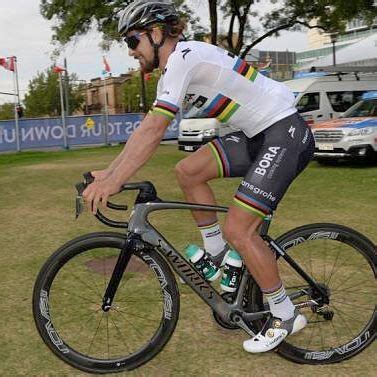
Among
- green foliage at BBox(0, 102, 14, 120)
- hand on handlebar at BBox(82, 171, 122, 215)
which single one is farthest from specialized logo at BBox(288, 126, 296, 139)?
green foliage at BBox(0, 102, 14, 120)

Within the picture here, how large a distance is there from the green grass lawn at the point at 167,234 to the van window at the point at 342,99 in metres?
4.61

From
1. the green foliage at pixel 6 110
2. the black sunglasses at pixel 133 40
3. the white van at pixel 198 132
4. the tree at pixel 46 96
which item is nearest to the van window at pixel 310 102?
the white van at pixel 198 132

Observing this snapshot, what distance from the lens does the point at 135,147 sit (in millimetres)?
2799

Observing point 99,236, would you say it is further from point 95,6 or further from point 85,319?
point 95,6

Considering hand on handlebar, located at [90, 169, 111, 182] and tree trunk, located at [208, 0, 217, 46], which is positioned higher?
tree trunk, located at [208, 0, 217, 46]

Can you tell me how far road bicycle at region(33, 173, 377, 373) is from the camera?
3066 millimetres

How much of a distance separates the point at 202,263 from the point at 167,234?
3.25 meters

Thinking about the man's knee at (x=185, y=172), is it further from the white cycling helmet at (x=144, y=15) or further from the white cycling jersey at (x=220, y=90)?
the white cycling helmet at (x=144, y=15)

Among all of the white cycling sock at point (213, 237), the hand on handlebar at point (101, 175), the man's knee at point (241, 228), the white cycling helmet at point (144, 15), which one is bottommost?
the white cycling sock at point (213, 237)

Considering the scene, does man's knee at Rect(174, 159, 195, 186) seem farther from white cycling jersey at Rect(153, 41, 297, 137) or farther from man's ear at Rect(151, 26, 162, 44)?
man's ear at Rect(151, 26, 162, 44)

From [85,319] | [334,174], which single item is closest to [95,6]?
[334,174]

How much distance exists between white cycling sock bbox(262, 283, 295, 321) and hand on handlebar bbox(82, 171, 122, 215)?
3.42ft

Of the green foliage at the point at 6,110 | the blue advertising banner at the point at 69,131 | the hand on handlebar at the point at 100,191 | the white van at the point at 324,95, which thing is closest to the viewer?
the hand on handlebar at the point at 100,191

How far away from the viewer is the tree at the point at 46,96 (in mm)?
85062
